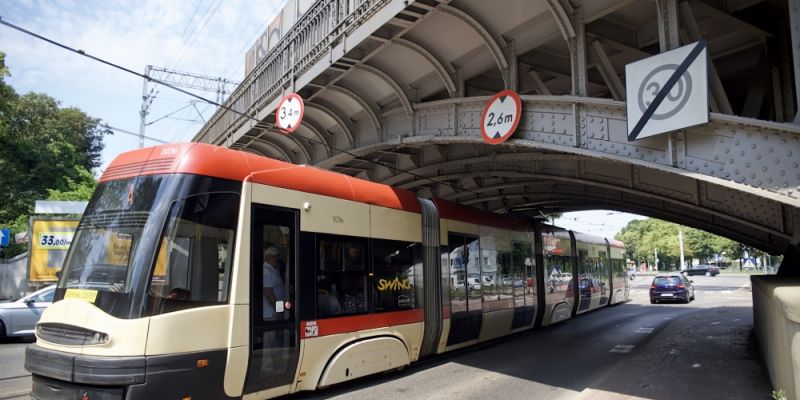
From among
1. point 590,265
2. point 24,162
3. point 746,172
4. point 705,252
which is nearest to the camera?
point 746,172

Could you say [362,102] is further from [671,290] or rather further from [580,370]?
[671,290]

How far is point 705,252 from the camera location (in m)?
85.2

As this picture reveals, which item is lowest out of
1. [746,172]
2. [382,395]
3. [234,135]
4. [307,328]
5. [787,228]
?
[382,395]

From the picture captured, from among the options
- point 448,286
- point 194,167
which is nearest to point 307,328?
point 194,167

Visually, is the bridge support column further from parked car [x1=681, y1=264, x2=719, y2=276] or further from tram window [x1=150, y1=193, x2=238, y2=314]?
parked car [x1=681, y1=264, x2=719, y2=276]

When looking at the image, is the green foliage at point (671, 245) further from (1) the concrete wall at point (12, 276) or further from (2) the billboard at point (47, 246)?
(1) the concrete wall at point (12, 276)

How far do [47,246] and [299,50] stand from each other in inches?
580

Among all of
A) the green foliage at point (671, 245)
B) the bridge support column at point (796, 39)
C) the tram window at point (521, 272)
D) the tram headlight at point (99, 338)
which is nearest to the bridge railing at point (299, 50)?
the tram headlight at point (99, 338)

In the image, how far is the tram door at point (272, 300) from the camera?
618cm

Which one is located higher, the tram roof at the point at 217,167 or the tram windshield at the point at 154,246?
the tram roof at the point at 217,167

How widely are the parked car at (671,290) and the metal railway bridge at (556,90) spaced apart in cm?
987

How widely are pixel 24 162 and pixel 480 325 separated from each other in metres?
43.9

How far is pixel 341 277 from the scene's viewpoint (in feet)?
24.9

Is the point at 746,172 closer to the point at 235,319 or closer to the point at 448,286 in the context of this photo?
the point at 448,286
